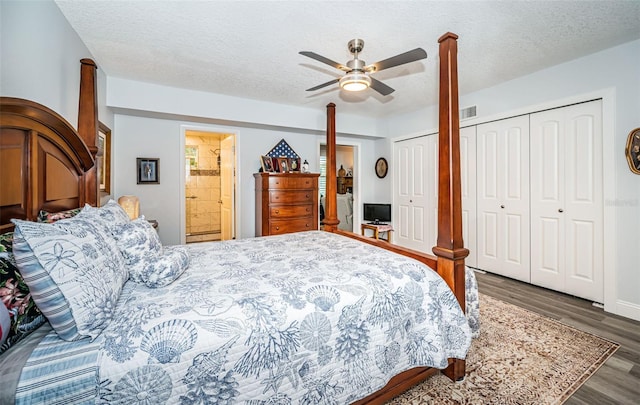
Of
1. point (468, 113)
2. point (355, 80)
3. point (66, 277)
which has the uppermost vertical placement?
point (468, 113)

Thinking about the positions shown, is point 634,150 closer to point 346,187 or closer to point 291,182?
point 291,182

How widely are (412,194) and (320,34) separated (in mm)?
3310

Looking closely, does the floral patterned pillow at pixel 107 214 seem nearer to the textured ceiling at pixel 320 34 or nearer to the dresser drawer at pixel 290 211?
the textured ceiling at pixel 320 34

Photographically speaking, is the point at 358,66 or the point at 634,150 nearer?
the point at 358,66

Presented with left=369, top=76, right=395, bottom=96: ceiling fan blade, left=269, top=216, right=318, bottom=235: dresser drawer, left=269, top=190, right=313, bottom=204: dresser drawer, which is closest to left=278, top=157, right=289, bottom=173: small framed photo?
left=269, top=190, right=313, bottom=204: dresser drawer

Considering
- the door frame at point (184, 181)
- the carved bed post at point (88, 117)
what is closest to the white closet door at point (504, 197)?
the door frame at point (184, 181)

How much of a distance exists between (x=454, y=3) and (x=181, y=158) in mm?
3653

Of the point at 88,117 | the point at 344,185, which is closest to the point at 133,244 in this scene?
the point at 88,117

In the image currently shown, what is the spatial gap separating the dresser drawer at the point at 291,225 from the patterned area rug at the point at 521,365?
8.55 ft

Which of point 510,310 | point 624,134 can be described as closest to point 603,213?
point 624,134

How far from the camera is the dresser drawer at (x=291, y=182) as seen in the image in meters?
4.10

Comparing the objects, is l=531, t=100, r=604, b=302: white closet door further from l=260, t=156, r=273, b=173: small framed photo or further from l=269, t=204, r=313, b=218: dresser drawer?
l=260, t=156, r=273, b=173: small framed photo

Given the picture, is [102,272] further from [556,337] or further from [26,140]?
[556,337]

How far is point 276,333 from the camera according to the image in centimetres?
111
